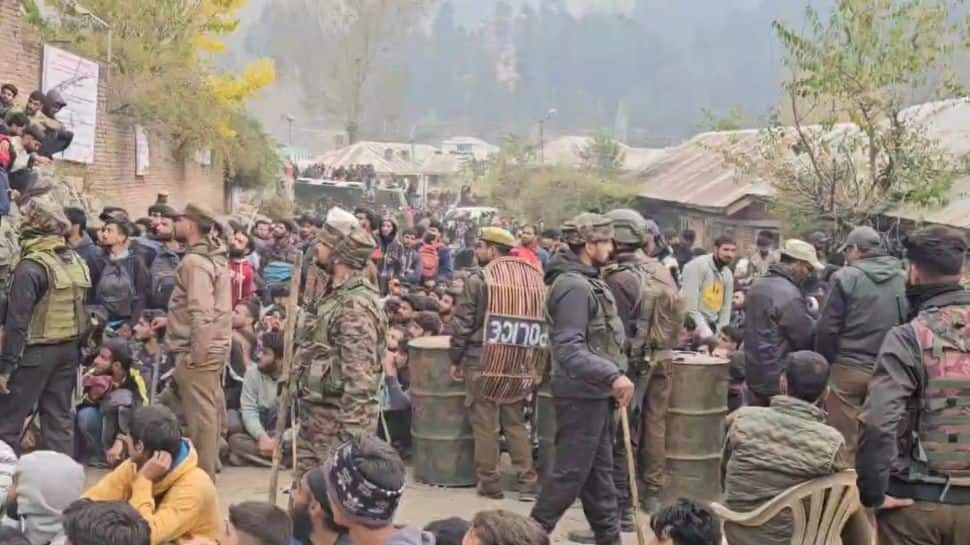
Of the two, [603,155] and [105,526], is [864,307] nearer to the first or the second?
[105,526]

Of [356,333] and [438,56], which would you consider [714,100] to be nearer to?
[438,56]

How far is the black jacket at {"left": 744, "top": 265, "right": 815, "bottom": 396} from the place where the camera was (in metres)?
7.18

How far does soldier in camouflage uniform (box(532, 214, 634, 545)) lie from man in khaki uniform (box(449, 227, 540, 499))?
3.64ft

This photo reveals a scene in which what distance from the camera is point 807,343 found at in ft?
23.6

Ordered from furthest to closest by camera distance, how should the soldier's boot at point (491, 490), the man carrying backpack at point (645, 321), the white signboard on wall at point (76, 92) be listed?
the white signboard on wall at point (76, 92) < the soldier's boot at point (491, 490) < the man carrying backpack at point (645, 321)

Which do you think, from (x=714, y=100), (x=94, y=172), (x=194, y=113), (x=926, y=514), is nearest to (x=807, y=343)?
(x=926, y=514)

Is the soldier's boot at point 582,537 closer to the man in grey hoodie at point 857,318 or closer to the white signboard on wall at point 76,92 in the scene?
the man in grey hoodie at point 857,318

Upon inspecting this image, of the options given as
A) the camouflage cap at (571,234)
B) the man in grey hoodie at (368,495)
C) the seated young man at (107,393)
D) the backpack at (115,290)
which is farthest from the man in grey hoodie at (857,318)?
the backpack at (115,290)

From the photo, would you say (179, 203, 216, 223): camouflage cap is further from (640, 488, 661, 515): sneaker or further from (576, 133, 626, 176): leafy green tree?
(576, 133, 626, 176): leafy green tree

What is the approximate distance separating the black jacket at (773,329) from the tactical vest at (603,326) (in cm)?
141

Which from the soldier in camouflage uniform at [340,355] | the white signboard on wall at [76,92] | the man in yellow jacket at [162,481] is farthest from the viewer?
the white signboard on wall at [76,92]

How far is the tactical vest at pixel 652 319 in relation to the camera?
6.93 metres

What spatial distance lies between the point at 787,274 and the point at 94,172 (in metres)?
12.3

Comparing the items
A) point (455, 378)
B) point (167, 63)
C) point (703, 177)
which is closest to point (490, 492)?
point (455, 378)
